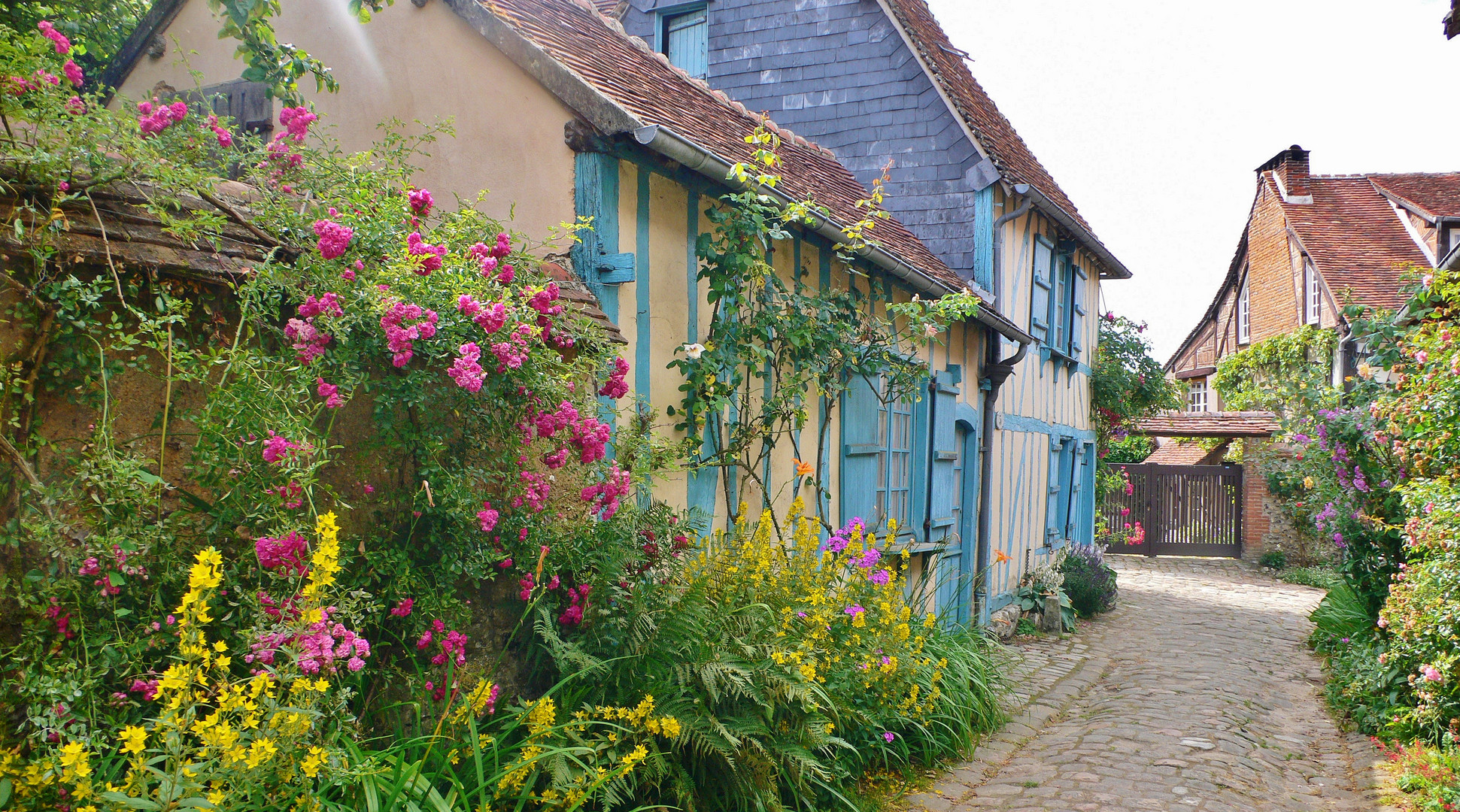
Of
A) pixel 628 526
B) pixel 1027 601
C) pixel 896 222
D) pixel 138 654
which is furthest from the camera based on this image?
pixel 1027 601

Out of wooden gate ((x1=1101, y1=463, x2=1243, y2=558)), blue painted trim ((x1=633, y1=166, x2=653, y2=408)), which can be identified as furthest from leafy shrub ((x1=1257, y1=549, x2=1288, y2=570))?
blue painted trim ((x1=633, y1=166, x2=653, y2=408))

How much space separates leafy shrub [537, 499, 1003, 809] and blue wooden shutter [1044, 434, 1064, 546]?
6.21m

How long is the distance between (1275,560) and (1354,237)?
302 inches

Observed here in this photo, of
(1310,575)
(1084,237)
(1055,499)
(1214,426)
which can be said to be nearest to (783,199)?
(1084,237)

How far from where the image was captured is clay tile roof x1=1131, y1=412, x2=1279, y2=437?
17.2 m

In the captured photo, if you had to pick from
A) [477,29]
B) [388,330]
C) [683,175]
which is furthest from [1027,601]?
[388,330]

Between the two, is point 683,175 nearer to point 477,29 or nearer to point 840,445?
point 477,29

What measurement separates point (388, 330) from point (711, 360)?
7.35 feet

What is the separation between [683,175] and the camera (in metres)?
4.98

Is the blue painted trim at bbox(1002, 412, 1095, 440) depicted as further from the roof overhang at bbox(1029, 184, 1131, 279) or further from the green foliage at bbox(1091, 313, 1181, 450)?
the roof overhang at bbox(1029, 184, 1131, 279)

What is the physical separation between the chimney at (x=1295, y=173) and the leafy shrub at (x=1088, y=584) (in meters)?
13.9

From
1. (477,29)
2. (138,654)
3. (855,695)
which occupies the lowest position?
(855,695)

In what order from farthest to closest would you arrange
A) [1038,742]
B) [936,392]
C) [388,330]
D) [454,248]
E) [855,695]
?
1. [936,392]
2. [1038,742]
3. [855,695]
4. [454,248]
5. [388,330]

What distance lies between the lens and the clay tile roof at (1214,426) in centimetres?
1725
